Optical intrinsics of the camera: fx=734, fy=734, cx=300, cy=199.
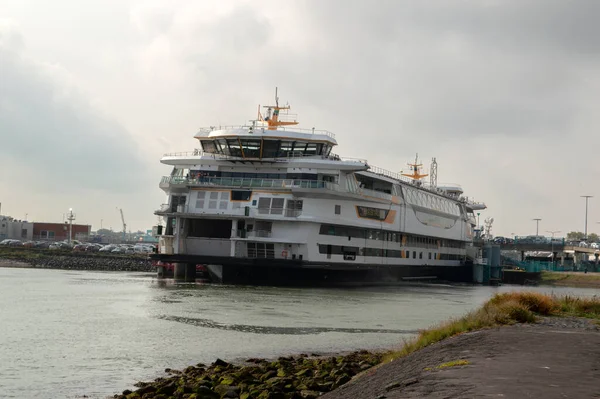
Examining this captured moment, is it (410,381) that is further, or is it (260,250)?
(260,250)

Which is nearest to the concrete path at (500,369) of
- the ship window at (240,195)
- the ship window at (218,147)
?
the ship window at (240,195)

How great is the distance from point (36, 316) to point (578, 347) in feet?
66.6

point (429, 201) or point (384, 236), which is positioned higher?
point (429, 201)

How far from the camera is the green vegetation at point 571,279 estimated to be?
229 feet

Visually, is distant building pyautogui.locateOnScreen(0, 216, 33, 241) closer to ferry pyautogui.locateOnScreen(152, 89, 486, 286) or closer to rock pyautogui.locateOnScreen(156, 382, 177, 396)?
ferry pyautogui.locateOnScreen(152, 89, 486, 286)

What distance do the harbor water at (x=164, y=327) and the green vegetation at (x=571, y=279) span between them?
3292 cm

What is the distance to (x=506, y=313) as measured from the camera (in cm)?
1770

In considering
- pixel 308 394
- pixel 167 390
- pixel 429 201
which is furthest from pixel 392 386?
pixel 429 201

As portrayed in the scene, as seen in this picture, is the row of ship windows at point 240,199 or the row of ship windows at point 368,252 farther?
the row of ship windows at point 368,252

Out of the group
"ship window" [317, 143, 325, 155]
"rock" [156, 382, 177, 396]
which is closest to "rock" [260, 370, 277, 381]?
"rock" [156, 382, 177, 396]

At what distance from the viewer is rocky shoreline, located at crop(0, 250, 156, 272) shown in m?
71.7

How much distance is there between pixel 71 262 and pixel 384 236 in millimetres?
36561

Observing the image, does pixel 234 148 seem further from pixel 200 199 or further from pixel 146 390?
pixel 146 390

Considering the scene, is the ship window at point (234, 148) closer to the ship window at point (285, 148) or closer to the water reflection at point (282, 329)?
the ship window at point (285, 148)
